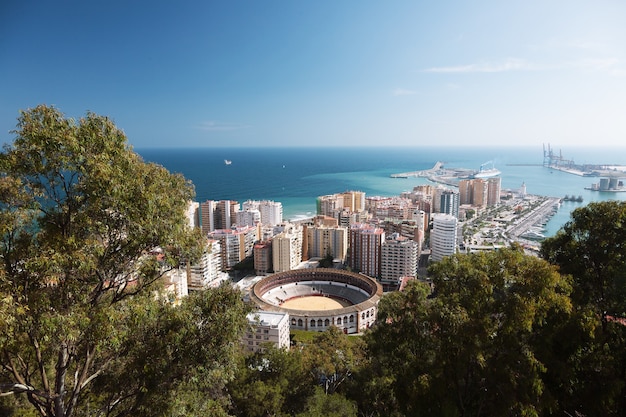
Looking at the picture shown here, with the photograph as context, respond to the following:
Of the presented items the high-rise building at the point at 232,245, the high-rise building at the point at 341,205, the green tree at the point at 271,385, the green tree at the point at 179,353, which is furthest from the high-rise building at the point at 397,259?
the green tree at the point at 179,353

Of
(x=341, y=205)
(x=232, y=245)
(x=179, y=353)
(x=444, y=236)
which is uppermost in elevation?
(x=179, y=353)

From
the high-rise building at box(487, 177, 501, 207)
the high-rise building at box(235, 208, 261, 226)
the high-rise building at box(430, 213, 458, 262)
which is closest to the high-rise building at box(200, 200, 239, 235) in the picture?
the high-rise building at box(235, 208, 261, 226)

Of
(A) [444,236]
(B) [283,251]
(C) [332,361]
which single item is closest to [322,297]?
(B) [283,251]

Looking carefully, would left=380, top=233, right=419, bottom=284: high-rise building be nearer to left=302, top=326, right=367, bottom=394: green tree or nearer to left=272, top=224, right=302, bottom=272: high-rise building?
left=272, top=224, right=302, bottom=272: high-rise building

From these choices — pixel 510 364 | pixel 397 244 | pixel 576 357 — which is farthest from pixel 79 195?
pixel 397 244

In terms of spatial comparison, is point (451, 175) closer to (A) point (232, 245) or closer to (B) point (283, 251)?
(B) point (283, 251)

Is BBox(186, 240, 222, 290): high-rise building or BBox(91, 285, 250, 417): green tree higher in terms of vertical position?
BBox(91, 285, 250, 417): green tree
